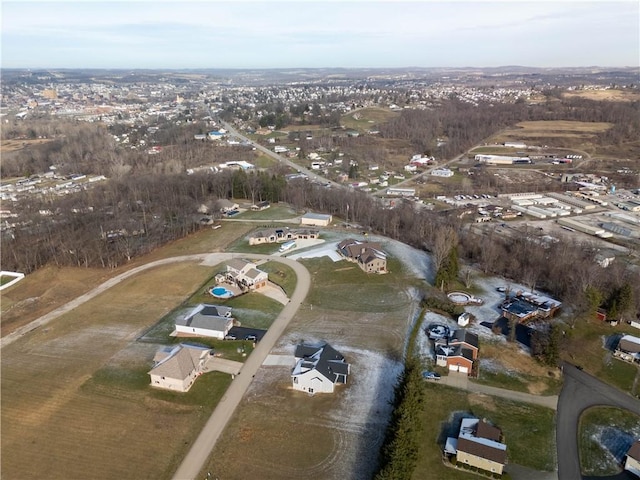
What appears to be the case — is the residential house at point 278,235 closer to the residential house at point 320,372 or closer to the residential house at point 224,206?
the residential house at point 224,206

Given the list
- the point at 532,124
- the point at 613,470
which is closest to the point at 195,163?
the point at 613,470

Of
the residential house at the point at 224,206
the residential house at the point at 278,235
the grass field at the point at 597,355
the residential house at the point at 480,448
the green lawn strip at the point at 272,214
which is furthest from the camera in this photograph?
the residential house at the point at 224,206

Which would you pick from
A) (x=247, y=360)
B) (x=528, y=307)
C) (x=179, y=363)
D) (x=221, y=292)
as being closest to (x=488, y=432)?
(x=247, y=360)

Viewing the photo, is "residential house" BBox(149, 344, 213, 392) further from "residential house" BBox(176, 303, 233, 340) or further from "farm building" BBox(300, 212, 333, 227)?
"farm building" BBox(300, 212, 333, 227)

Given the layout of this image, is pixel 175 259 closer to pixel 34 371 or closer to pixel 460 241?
pixel 34 371

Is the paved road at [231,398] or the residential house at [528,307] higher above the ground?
the residential house at [528,307]

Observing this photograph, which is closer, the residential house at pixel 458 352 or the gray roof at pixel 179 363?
the gray roof at pixel 179 363

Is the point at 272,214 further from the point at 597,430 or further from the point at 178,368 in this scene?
the point at 597,430

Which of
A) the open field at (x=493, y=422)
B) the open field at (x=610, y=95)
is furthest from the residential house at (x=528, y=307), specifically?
the open field at (x=610, y=95)
